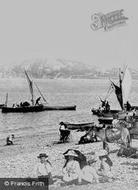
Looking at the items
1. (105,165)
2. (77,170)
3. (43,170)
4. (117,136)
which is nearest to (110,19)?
(117,136)

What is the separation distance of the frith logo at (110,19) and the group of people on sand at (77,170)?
7219 mm

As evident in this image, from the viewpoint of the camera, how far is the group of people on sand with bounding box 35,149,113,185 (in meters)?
15.9

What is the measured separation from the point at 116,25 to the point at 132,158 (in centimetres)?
681

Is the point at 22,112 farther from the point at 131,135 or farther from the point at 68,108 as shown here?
the point at 131,135

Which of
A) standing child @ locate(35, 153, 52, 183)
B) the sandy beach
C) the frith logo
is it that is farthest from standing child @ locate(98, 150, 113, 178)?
the frith logo

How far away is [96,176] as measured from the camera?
16.1 m

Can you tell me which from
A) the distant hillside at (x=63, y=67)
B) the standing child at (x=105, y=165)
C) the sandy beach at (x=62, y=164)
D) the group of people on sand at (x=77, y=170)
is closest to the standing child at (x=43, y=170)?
the group of people on sand at (x=77, y=170)

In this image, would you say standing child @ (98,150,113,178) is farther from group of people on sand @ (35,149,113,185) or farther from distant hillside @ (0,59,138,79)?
distant hillside @ (0,59,138,79)

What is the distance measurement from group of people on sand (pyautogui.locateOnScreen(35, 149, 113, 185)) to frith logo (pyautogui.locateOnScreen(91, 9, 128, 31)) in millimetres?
7219

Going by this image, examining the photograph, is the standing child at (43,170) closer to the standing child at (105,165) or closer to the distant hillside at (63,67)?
the standing child at (105,165)

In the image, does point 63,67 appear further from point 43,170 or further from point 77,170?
point 77,170

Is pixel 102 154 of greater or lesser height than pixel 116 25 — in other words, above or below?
below

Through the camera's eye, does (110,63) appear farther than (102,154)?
Yes

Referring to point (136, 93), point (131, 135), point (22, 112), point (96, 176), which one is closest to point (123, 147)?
point (131, 135)
